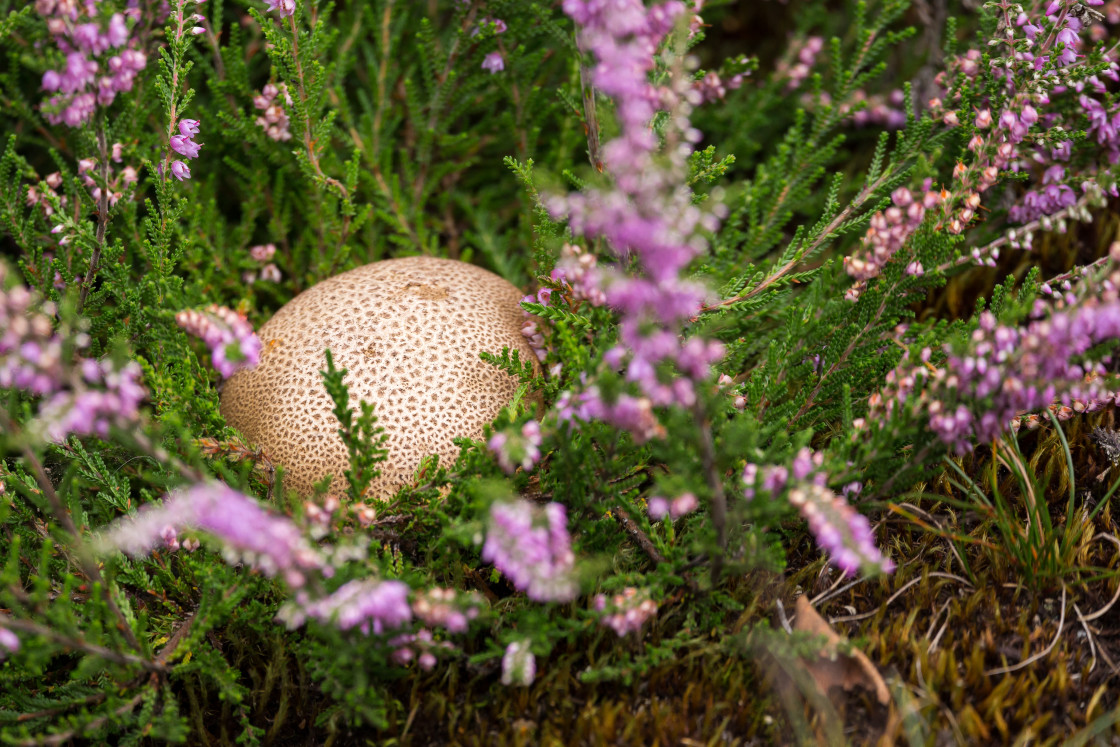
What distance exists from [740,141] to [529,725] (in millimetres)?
2913

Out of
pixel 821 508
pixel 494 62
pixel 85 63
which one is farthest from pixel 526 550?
pixel 494 62

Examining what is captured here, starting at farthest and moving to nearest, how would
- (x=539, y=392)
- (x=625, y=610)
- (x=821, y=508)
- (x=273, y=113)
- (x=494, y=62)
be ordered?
(x=494, y=62)
(x=273, y=113)
(x=539, y=392)
(x=625, y=610)
(x=821, y=508)

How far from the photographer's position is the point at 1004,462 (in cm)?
259

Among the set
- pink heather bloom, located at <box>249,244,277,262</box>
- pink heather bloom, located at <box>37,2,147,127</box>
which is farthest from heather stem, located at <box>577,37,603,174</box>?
pink heather bloom, located at <box>249,244,277,262</box>

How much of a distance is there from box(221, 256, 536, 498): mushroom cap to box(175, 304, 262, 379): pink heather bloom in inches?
28.1

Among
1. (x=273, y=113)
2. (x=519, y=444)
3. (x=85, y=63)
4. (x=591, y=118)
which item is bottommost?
(x=519, y=444)

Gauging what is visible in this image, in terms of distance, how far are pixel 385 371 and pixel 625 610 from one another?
46.0 inches

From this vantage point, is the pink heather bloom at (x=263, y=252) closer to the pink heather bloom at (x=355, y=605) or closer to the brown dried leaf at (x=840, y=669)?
the pink heather bloom at (x=355, y=605)

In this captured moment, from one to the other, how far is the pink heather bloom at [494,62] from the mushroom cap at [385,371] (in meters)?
Answer: 1.04

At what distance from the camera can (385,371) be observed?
2689 mm

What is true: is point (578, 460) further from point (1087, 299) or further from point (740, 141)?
point (740, 141)

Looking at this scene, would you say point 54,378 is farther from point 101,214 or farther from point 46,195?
point 46,195

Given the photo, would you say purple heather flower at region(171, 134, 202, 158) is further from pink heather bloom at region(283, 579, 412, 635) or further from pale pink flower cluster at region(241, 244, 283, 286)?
pink heather bloom at region(283, 579, 412, 635)

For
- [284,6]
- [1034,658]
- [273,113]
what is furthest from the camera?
[273,113]
